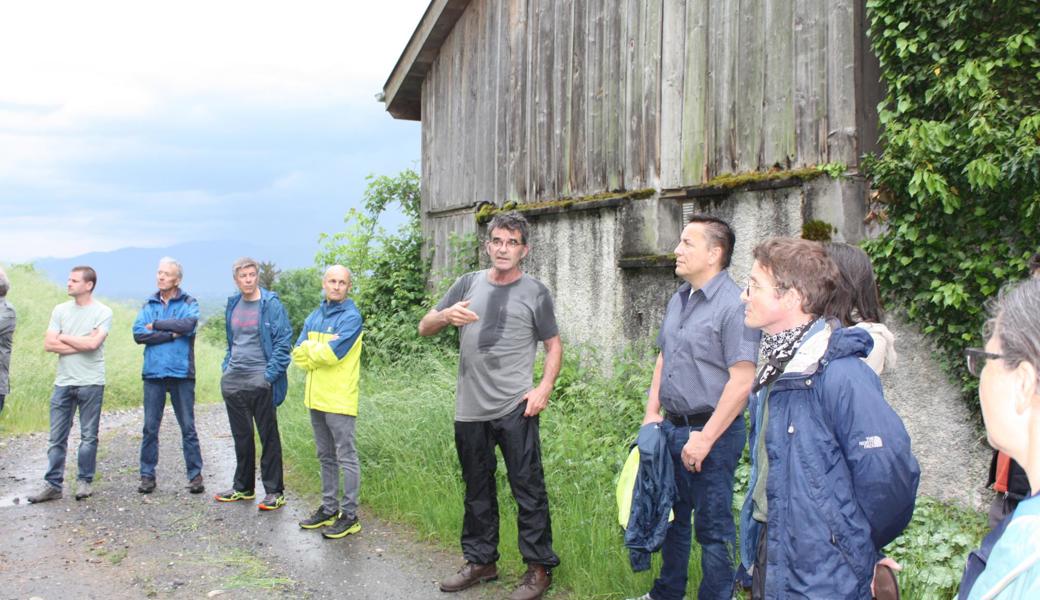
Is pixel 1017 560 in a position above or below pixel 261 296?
below

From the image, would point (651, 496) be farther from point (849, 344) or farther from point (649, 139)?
point (649, 139)

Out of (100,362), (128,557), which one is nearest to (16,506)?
(100,362)

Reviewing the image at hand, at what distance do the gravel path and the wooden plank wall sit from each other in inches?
153

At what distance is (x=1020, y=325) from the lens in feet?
5.06

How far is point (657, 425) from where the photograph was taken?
4.03 m

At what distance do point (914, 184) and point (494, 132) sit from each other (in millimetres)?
5756

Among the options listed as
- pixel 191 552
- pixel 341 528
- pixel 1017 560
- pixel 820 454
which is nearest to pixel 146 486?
pixel 191 552

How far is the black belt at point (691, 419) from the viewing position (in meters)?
3.93

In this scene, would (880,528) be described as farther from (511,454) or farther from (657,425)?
(511,454)

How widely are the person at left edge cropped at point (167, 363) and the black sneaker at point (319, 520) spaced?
173 cm

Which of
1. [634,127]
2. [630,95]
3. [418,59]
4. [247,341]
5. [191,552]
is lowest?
[191,552]

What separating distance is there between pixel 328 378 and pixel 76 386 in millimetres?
2789

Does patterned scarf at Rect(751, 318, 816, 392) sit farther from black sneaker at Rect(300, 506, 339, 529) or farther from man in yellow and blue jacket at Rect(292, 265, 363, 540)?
black sneaker at Rect(300, 506, 339, 529)

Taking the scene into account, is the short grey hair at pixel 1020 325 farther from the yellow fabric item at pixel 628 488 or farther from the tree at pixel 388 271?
the tree at pixel 388 271
